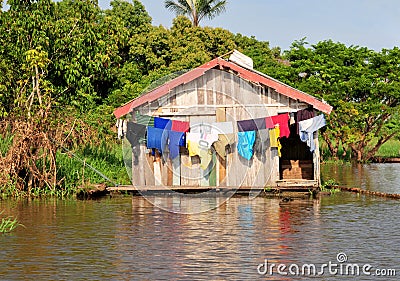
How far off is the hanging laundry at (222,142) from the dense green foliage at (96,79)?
10.1ft

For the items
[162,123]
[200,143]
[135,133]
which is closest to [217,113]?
[200,143]

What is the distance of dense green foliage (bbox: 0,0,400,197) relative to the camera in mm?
18672

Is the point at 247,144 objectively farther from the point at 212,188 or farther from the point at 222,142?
the point at 212,188

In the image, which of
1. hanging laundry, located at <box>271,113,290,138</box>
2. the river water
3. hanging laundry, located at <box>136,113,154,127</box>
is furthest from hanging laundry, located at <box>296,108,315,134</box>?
hanging laundry, located at <box>136,113,154,127</box>

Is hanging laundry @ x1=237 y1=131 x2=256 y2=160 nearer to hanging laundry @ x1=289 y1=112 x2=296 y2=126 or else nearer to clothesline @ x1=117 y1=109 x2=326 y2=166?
clothesline @ x1=117 y1=109 x2=326 y2=166

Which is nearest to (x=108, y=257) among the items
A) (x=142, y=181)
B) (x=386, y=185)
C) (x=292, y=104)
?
(x=142, y=181)

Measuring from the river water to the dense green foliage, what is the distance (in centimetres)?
176

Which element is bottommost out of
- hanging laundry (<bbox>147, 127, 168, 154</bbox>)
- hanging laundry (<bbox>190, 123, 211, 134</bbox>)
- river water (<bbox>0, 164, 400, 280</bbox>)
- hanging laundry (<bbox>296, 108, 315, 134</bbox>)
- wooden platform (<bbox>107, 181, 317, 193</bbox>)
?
river water (<bbox>0, 164, 400, 280</bbox>)

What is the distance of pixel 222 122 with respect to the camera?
1853 centimetres

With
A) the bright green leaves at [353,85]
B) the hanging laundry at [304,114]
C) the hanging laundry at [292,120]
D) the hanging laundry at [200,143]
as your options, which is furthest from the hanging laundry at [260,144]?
the bright green leaves at [353,85]

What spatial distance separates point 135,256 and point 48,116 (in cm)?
823

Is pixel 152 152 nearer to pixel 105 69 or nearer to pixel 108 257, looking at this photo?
pixel 105 69

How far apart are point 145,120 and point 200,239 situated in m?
6.31

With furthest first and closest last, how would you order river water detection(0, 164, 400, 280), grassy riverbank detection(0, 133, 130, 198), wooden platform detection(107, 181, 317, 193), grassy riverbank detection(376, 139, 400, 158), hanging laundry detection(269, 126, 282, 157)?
grassy riverbank detection(376, 139, 400, 158) < hanging laundry detection(269, 126, 282, 157) < wooden platform detection(107, 181, 317, 193) < grassy riverbank detection(0, 133, 130, 198) < river water detection(0, 164, 400, 280)
